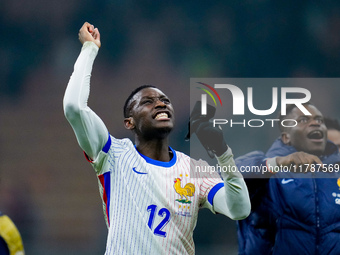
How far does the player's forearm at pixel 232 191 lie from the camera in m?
2.92

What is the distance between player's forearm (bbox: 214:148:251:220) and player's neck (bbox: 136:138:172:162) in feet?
1.60

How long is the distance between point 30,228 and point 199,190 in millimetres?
4621

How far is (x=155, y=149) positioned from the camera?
3.35m

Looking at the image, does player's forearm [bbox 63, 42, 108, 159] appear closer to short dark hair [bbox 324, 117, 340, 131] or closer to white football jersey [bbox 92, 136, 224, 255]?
white football jersey [bbox 92, 136, 224, 255]

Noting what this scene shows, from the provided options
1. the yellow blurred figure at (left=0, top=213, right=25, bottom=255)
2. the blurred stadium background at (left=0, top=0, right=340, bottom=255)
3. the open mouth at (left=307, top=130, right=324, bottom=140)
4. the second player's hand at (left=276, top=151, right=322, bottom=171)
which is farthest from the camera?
the blurred stadium background at (left=0, top=0, right=340, bottom=255)

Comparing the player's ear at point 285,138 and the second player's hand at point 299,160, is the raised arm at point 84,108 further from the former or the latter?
the player's ear at point 285,138

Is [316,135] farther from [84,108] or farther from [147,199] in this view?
[84,108]

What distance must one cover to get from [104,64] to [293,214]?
15.7ft

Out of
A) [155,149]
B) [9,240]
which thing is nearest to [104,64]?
[9,240]

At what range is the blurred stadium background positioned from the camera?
7414mm

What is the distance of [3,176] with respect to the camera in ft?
24.3

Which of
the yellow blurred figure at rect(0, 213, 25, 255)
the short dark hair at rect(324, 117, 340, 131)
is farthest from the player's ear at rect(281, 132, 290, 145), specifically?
Result: the yellow blurred figure at rect(0, 213, 25, 255)

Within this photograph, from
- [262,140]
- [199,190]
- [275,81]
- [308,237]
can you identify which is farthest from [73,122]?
[275,81]

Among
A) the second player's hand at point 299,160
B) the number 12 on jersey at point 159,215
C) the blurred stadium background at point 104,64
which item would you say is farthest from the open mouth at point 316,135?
the blurred stadium background at point 104,64
